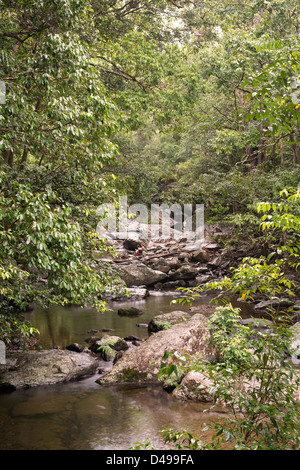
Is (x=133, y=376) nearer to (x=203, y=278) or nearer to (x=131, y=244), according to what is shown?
(x=203, y=278)

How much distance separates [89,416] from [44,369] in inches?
79.8

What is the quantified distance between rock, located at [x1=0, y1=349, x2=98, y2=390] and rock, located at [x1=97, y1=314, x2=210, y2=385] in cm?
64

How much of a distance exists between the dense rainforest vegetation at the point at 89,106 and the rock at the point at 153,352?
143 centimetres

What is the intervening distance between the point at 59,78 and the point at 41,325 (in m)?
8.66

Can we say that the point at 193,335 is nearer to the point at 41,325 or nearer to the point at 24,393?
the point at 24,393

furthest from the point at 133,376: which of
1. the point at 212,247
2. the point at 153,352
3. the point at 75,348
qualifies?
the point at 212,247

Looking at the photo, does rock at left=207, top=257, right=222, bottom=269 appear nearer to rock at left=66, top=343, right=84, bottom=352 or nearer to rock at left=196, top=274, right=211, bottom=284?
rock at left=196, top=274, right=211, bottom=284

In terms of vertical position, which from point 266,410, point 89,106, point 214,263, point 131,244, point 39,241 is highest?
point 89,106

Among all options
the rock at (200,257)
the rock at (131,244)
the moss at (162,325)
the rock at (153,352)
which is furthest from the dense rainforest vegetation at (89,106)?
the rock at (131,244)

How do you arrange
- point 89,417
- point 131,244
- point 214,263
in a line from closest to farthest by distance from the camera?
point 89,417 → point 214,263 → point 131,244

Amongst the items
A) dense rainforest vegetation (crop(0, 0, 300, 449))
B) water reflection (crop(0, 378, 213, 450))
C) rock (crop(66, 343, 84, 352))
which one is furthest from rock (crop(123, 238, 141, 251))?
water reflection (crop(0, 378, 213, 450))

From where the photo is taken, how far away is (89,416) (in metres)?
6.72

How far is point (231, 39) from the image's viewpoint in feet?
47.6
